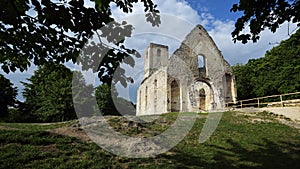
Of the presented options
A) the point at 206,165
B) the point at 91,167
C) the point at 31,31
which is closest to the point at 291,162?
the point at 206,165

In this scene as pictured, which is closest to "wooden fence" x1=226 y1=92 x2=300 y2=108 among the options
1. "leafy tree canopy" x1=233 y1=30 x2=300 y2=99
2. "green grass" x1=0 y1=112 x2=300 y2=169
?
"leafy tree canopy" x1=233 y1=30 x2=300 y2=99

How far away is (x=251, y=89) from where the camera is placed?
34219 mm

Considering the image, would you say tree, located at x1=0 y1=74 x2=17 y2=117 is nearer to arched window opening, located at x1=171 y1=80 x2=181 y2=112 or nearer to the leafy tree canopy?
arched window opening, located at x1=171 y1=80 x2=181 y2=112

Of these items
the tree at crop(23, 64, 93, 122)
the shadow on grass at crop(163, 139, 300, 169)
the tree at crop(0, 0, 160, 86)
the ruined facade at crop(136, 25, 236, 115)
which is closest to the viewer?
the tree at crop(0, 0, 160, 86)

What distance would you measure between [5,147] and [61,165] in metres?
2.23

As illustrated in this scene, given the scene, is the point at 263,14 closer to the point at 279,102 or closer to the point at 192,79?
the point at 279,102

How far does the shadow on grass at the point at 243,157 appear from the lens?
24.1ft

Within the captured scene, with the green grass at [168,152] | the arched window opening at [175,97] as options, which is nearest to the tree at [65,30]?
the green grass at [168,152]

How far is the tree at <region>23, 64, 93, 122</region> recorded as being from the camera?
29109 mm

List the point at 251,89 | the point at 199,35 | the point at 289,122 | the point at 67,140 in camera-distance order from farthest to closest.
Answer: the point at 251,89 → the point at 199,35 → the point at 289,122 → the point at 67,140

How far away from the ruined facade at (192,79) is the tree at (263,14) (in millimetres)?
16479

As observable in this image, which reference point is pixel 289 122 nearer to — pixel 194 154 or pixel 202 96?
pixel 194 154

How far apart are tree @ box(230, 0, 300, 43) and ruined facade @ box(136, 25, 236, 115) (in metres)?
16.5

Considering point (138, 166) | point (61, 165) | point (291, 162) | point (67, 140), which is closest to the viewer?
point (61, 165)
